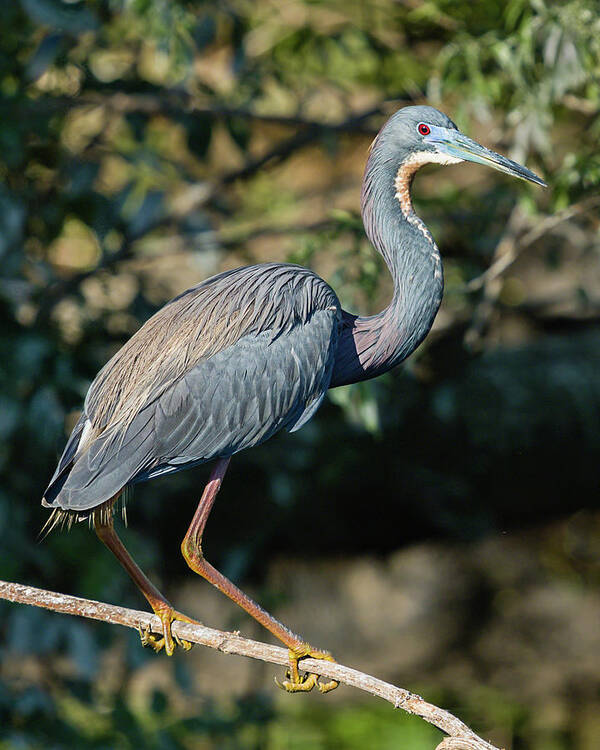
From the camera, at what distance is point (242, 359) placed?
3.43 meters

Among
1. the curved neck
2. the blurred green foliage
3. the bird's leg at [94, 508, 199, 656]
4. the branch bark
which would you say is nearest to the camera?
the branch bark

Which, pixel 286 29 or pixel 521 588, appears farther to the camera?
pixel 521 588

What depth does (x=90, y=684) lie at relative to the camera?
17.0 ft

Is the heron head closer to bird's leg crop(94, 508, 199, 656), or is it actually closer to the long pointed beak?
the long pointed beak

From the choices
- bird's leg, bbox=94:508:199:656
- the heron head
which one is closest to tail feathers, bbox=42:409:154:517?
bird's leg, bbox=94:508:199:656

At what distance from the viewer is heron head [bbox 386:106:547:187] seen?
3424 millimetres

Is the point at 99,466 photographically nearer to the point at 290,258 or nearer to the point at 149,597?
the point at 149,597

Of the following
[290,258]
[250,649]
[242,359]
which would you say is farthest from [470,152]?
[250,649]

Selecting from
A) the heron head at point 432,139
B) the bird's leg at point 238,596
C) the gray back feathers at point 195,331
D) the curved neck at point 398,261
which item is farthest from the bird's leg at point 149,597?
the heron head at point 432,139

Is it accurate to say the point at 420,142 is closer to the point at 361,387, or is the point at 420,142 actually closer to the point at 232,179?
the point at 361,387

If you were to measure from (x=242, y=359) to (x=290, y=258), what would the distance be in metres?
1.03

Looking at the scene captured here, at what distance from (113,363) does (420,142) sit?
115cm

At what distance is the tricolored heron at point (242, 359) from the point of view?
10.9ft

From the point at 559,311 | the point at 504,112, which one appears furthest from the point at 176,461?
the point at 559,311
